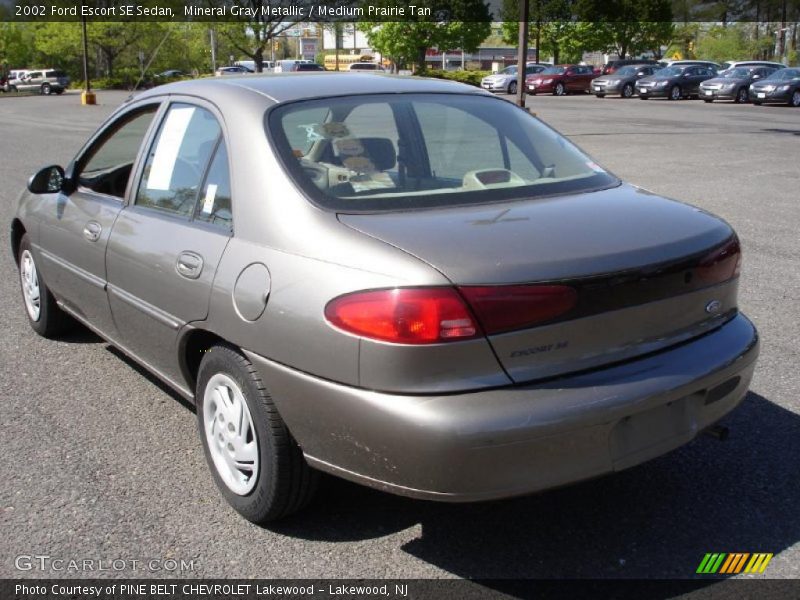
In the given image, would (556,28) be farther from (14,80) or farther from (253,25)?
(14,80)

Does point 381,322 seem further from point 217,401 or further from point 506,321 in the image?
point 217,401

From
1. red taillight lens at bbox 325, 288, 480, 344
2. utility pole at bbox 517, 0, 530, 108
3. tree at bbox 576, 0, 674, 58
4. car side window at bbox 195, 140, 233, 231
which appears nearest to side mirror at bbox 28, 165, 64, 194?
car side window at bbox 195, 140, 233, 231

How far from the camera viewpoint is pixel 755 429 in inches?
156

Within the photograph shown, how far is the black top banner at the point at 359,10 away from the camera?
54.4 m

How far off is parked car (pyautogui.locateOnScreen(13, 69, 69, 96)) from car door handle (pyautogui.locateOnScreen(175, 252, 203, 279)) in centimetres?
5834

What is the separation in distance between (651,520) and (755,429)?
105 cm

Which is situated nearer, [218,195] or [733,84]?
[218,195]

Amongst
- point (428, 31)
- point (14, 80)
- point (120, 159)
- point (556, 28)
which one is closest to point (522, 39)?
point (120, 159)

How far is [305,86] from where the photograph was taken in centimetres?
369

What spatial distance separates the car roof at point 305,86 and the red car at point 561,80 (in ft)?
133

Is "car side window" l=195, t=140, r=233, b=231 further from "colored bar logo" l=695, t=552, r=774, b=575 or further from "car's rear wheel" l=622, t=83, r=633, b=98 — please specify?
"car's rear wheel" l=622, t=83, r=633, b=98

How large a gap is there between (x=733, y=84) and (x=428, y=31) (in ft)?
111

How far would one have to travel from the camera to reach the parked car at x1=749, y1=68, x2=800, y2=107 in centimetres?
3141

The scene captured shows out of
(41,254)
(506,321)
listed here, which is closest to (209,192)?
(506,321)
